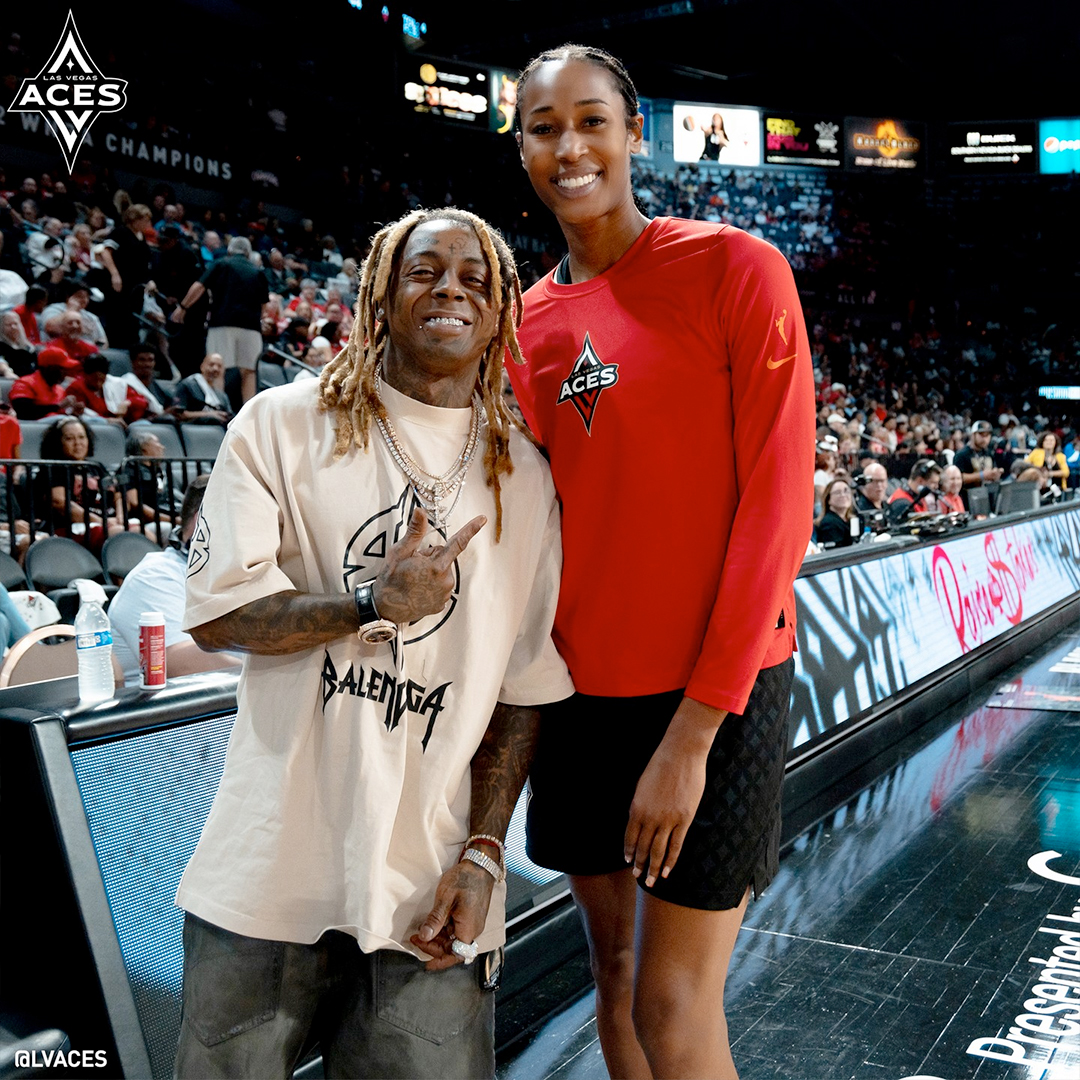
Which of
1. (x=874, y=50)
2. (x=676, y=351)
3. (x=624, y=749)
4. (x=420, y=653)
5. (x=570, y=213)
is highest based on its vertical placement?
(x=874, y=50)

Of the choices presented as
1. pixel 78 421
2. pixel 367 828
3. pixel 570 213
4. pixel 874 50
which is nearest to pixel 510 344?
pixel 570 213

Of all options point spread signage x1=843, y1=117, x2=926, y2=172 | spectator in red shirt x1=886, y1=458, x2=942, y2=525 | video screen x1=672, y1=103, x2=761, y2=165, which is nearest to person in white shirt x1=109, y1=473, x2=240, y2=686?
spectator in red shirt x1=886, y1=458, x2=942, y2=525

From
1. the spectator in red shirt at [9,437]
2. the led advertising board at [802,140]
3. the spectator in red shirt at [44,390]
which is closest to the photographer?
the spectator in red shirt at [9,437]

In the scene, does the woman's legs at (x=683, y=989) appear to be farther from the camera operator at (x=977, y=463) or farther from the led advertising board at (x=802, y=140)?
the led advertising board at (x=802, y=140)

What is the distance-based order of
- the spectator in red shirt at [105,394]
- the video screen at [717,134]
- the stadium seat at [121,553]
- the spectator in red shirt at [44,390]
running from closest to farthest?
the stadium seat at [121,553]
the spectator in red shirt at [44,390]
the spectator in red shirt at [105,394]
the video screen at [717,134]

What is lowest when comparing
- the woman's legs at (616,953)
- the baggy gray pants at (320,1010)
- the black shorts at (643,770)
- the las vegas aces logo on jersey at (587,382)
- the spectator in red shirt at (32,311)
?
the woman's legs at (616,953)

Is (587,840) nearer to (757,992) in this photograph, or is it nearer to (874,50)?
(757,992)

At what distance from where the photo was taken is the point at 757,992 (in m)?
2.99

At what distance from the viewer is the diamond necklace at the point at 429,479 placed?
1435 mm

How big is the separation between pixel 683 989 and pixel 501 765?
0.43 metres

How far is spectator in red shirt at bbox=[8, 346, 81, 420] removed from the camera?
7.27 metres

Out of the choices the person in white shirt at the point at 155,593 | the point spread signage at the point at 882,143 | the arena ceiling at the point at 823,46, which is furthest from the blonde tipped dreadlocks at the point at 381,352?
the point spread signage at the point at 882,143

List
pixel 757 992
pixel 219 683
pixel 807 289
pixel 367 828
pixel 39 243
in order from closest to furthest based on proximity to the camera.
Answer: pixel 367 828, pixel 219 683, pixel 757 992, pixel 39 243, pixel 807 289

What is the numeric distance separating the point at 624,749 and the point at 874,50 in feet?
84.0
